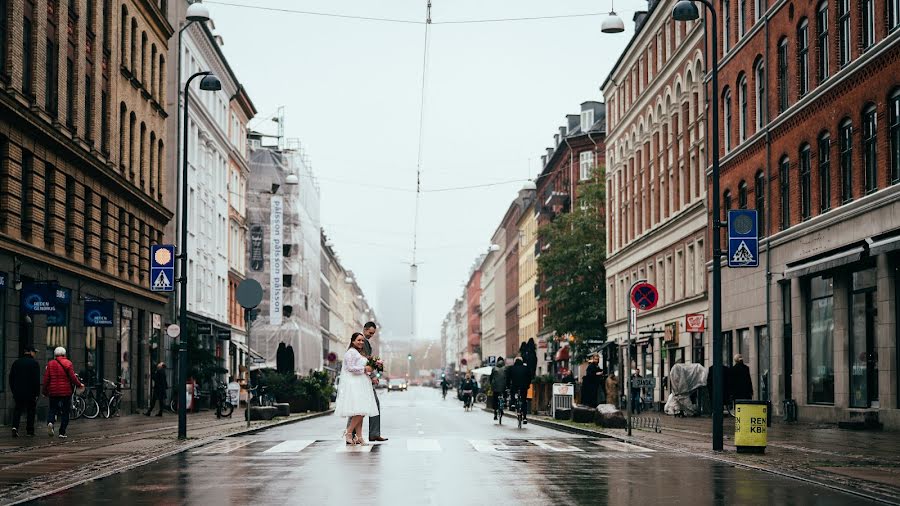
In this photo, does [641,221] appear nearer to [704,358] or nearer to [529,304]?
[704,358]

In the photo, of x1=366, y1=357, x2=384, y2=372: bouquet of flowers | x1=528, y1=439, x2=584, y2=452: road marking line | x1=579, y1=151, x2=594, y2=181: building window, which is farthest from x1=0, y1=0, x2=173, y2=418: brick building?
x1=579, y1=151, x2=594, y2=181: building window

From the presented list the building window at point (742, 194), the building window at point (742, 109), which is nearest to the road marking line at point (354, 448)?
the building window at point (742, 194)

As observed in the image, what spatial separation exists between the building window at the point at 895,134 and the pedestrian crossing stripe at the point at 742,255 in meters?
6.01

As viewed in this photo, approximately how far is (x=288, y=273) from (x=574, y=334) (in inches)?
1324

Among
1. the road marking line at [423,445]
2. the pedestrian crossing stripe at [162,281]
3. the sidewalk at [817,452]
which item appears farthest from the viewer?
the pedestrian crossing stripe at [162,281]

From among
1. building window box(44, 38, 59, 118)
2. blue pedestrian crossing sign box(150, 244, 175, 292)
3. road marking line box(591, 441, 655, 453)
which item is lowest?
road marking line box(591, 441, 655, 453)

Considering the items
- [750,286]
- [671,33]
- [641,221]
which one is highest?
[671,33]

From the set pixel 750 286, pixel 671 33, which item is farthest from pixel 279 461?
pixel 671 33

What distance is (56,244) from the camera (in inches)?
1356

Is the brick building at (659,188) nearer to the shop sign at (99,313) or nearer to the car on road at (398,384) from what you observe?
the shop sign at (99,313)

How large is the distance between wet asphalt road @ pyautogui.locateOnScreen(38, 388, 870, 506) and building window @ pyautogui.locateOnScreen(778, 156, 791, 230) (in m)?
16.7

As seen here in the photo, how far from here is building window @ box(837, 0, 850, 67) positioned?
31844 millimetres

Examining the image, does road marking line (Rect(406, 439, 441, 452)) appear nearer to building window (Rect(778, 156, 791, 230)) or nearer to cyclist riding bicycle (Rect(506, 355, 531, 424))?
cyclist riding bicycle (Rect(506, 355, 531, 424))

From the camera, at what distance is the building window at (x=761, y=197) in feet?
130
